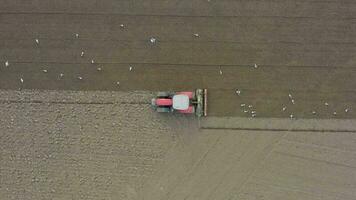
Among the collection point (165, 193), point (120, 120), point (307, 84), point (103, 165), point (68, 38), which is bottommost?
point (165, 193)

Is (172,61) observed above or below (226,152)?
above

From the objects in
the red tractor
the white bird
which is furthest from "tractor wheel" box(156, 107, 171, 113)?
the white bird

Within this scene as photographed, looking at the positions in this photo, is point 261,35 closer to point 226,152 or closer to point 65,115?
point 226,152

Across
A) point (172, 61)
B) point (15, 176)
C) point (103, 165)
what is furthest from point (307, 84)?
point (15, 176)

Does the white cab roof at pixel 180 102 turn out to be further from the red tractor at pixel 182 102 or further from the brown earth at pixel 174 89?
the brown earth at pixel 174 89

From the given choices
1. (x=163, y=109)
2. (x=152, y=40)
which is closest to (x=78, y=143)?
(x=163, y=109)

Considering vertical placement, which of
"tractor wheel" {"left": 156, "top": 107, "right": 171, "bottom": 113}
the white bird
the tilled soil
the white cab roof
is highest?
the white bird

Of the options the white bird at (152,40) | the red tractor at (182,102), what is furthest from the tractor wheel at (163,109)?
the white bird at (152,40)

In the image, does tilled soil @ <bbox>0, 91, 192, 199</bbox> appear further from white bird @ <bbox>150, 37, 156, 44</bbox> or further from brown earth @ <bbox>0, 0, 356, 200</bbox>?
white bird @ <bbox>150, 37, 156, 44</bbox>
